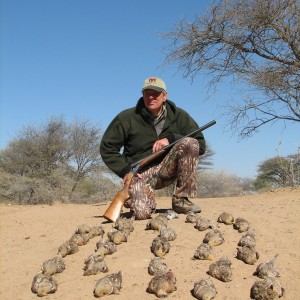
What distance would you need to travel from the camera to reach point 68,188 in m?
18.6

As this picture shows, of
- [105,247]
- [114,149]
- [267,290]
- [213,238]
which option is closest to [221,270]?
[267,290]

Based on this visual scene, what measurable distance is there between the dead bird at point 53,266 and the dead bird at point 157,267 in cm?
77

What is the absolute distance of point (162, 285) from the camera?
296cm

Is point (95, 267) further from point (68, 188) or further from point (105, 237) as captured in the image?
point (68, 188)

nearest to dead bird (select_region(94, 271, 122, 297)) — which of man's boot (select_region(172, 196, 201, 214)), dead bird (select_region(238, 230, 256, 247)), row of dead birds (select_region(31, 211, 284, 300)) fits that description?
row of dead birds (select_region(31, 211, 284, 300))

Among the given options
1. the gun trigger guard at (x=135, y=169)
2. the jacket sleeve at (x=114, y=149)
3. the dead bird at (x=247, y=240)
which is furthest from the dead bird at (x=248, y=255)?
the jacket sleeve at (x=114, y=149)

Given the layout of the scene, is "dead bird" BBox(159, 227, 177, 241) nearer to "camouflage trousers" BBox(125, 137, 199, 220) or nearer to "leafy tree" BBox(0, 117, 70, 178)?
"camouflage trousers" BBox(125, 137, 199, 220)

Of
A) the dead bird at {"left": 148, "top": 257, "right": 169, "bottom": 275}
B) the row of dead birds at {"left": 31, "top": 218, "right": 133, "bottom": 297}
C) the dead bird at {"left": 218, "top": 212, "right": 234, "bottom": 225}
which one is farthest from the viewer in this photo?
the dead bird at {"left": 218, "top": 212, "right": 234, "bottom": 225}

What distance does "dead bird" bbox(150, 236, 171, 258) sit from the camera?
3.55 meters

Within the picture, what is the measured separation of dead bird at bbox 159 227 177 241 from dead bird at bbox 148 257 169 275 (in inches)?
21.0

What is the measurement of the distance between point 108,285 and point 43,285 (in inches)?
20.7

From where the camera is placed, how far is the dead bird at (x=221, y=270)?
3.10m

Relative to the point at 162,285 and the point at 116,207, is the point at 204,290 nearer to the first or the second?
the point at 162,285

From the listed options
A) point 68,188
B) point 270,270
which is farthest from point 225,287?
point 68,188
